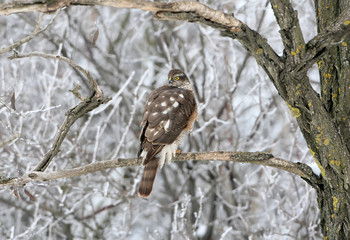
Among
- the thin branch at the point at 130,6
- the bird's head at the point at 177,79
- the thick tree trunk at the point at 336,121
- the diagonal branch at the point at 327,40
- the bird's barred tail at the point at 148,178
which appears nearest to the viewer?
the thin branch at the point at 130,6

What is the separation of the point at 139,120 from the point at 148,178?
14.1 ft

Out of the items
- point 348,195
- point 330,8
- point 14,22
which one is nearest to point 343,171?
point 348,195

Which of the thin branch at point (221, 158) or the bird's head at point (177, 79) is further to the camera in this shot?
the bird's head at point (177, 79)

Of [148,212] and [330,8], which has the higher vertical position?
[148,212]

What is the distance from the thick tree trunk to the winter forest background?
13.0ft

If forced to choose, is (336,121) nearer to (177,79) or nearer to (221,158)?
(221,158)

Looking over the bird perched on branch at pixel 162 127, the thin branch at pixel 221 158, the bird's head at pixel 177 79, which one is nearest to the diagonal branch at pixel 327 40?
the thin branch at pixel 221 158

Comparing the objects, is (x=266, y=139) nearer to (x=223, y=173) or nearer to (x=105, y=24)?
(x=223, y=173)

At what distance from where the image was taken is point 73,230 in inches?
337

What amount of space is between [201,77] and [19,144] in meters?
3.27

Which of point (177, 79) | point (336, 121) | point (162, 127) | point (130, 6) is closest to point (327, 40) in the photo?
point (336, 121)

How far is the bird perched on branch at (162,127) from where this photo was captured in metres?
4.08

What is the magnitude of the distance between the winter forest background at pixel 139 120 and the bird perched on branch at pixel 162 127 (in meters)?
2.83

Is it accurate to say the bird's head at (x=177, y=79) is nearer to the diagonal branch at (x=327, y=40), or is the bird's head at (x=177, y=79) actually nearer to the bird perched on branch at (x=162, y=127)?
the bird perched on branch at (x=162, y=127)
